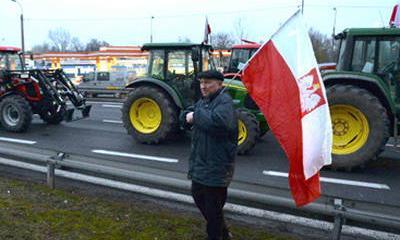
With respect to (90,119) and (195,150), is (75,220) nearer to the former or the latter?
(195,150)

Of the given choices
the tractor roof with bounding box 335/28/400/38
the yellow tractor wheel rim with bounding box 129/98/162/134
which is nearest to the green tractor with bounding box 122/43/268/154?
the yellow tractor wheel rim with bounding box 129/98/162/134

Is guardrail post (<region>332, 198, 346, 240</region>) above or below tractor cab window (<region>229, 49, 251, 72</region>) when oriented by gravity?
below

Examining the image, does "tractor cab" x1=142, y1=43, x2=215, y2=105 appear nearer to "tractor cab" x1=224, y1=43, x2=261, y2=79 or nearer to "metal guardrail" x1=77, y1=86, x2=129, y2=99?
"tractor cab" x1=224, y1=43, x2=261, y2=79

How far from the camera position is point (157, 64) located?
927 cm

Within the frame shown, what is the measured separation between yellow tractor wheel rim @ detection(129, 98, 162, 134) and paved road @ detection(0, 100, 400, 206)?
42cm

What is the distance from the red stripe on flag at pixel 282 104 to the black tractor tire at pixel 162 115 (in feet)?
17.1

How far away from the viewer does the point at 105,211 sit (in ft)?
15.0

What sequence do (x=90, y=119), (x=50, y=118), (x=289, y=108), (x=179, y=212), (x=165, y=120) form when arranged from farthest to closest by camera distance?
(x=90, y=119) → (x=50, y=118) → (x=165, y=120) → (x=179, y=212) → (x=289, y=108)

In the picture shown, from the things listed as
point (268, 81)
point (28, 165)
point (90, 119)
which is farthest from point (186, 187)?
point (90, 119)

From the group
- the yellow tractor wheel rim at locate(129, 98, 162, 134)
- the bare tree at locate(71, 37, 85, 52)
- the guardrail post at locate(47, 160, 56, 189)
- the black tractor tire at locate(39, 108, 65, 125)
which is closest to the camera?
the guardrail post at locate(47, 160, 56, 189)

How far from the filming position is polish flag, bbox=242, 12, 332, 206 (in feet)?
10.6

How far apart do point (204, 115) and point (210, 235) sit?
111 centimetres

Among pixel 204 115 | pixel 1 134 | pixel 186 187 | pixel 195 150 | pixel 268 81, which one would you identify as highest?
pixel 268 81

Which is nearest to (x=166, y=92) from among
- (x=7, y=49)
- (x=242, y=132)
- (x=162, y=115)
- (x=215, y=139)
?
(x=162, y=115)
